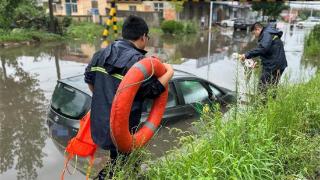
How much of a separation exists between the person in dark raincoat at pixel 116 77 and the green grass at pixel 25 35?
60.2ft

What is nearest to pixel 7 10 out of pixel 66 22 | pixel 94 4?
pixel 66 22

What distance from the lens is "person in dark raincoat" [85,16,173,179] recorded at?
9.68 ft

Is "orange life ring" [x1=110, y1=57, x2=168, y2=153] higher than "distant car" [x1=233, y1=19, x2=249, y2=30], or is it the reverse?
"orange life ring" [x1=110, y1=57, x2=168, y2=153]

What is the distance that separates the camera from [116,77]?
298 centimetres

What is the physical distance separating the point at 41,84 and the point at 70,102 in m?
5.68

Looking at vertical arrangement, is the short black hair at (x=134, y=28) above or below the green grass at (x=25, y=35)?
above

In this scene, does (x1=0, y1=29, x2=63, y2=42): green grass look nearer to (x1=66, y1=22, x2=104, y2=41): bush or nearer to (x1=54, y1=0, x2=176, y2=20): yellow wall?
(x1=66, y1=22, x2=104, y2=41): bush

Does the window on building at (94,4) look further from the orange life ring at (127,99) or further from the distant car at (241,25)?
the orange life ring at (127,99)

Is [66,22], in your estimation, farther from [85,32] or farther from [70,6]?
[70,6]

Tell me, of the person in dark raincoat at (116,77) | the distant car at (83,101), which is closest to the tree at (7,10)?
the distant car at (83,101)

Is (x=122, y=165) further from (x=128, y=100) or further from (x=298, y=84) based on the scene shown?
(x=298, y=84)

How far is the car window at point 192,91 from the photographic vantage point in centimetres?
586

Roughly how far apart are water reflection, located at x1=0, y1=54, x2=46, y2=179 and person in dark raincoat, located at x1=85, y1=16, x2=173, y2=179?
7.77ft

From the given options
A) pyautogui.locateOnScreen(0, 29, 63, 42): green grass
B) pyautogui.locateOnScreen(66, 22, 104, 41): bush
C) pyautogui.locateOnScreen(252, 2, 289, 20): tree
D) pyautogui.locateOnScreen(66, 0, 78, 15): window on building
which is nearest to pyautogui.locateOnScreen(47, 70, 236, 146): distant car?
pyautogui.locateOnScreen(0, 29, 63, 42): green grass
